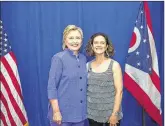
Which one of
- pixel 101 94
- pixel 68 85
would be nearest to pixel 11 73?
pixel 68 85

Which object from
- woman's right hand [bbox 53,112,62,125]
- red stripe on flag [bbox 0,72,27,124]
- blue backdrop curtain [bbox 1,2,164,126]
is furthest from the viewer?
blue backdrop curtain [bbox 1,2,164,126]

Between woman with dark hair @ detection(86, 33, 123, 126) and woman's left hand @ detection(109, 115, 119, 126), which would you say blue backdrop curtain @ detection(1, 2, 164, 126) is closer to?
woman with dark hair @ detection(86, 33, 123, 126)

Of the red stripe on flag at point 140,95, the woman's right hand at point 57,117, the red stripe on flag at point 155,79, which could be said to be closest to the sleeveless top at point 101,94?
the woman's right hand at point 57,117

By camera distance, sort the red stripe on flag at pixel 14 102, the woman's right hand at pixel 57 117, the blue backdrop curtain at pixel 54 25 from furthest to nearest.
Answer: the blue backdrop curtain at pixel 54 25, the red stripe on flag at pixel 14 102, the woman's right hand at pixel 57 117

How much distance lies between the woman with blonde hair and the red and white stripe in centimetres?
62

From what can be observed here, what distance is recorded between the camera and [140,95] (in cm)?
296

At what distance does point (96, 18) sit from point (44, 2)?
598mm

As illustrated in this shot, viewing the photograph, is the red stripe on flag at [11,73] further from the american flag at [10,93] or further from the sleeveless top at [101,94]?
the sleeveless top at [101,94]

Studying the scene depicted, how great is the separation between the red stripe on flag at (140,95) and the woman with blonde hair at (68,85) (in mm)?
665

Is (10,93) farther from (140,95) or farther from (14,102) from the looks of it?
(140,95)

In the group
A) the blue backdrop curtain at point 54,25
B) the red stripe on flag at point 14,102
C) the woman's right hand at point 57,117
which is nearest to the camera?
the woman's right hand at point 57,117

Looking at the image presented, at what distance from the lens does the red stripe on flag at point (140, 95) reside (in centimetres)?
296

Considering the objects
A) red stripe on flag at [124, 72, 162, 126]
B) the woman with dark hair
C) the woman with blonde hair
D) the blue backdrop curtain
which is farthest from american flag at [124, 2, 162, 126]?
the woman with blonde hair

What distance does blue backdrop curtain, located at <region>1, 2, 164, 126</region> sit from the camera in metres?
3.11
